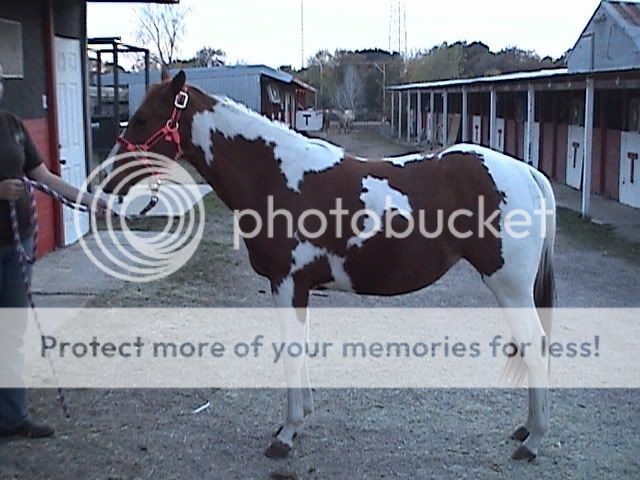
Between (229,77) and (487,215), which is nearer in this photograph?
(487,215)

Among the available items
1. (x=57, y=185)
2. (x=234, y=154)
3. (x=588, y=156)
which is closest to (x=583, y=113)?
(x=588, y=156)

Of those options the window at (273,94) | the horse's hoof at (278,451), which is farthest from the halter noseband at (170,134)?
the window at (273,94)

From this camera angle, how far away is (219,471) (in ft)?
12.6

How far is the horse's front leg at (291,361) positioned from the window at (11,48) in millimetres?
4730

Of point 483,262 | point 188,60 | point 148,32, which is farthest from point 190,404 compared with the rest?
point 188,60

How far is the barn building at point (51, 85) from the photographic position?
7.82m

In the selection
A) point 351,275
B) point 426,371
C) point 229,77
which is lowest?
point 426,371

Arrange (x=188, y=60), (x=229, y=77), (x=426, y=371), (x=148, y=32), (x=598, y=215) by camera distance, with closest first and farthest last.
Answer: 1. (x=426, y=371)
2. (x=598, y=215)
3. (x=229, y=77)
4. (x=148, y=32)
5. (x=188, y=60)

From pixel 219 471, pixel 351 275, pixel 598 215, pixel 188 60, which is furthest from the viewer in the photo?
pixel 188 60

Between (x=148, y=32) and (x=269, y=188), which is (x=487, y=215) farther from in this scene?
(x=148, y=32)

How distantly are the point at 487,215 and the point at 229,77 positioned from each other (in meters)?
25.6

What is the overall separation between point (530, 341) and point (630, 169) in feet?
37.3

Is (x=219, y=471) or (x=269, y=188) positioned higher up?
(x=269, y=188)

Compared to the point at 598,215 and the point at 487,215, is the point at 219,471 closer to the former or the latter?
the point at 487,215
